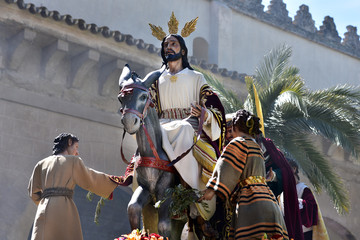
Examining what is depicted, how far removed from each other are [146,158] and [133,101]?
24.2 inches

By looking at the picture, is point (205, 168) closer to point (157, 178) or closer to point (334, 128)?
point (157, 178)

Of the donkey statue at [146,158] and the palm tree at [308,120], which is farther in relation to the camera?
the palm tree at [308,120]

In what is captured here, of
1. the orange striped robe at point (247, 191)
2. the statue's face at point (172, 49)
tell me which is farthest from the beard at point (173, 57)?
the orange striped robe at point (247, 191)

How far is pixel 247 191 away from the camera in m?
6.28

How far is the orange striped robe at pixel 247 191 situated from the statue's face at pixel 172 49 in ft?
5.13

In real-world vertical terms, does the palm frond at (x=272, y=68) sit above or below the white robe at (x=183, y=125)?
above

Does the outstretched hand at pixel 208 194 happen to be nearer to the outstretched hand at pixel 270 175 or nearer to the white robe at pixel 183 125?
the white robe at pixel 183 125

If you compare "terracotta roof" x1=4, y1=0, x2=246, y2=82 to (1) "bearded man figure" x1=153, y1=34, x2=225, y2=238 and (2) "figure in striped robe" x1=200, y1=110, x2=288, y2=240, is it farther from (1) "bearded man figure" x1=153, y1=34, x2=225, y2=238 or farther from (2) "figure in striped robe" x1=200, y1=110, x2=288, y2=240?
(2) "figure in striped robe" x1=200, y1=110, x2=288, y2=240

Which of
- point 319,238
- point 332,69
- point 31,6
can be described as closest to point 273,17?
point 332,69

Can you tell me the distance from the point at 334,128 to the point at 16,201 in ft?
21.9

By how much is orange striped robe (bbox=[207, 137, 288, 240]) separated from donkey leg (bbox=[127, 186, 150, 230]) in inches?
28.8

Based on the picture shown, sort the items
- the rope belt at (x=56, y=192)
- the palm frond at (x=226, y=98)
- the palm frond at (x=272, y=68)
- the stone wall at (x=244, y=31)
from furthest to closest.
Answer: the stone wall at (x=244, y=31), the palm frond at (x=272, y=68), the palm frond at (x=226, y=98), the rope belt at (x=56, y=192)

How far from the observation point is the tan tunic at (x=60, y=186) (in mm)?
7098

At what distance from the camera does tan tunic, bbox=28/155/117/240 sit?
7.10 m
